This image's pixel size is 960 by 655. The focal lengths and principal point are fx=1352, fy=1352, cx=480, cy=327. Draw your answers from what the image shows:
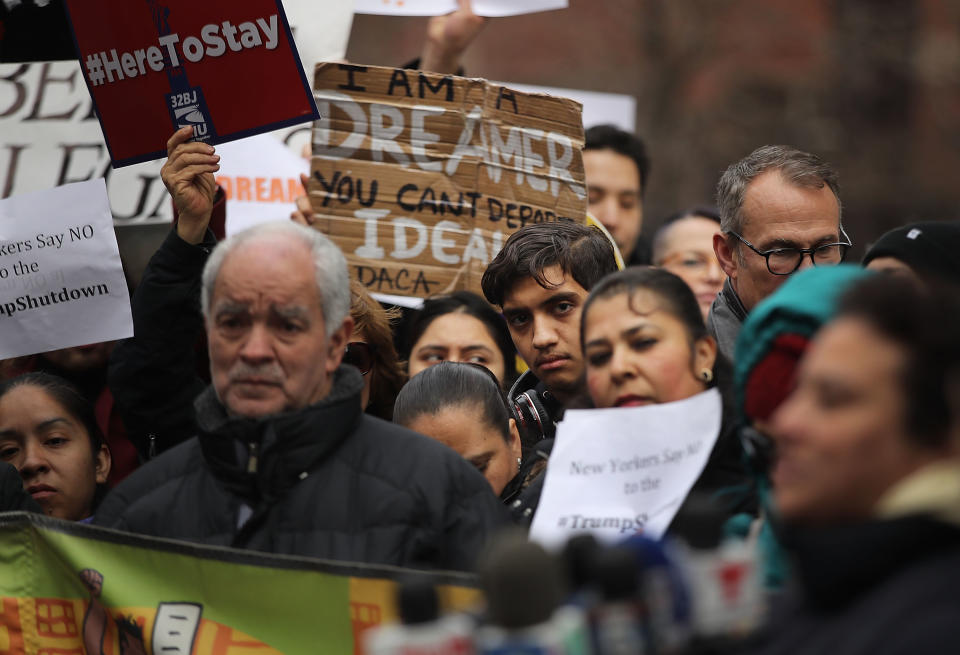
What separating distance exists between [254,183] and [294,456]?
8.63 feet

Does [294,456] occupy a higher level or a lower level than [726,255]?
lower

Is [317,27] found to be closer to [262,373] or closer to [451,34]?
[451,34]

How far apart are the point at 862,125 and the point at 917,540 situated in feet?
49.1

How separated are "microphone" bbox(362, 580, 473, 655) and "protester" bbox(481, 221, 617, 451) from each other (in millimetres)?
2141

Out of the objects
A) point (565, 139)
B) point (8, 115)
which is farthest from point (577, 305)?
point (8, 115)

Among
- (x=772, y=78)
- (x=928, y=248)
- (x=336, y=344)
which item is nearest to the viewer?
(x=336, y=344)

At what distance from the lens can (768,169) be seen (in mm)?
4152

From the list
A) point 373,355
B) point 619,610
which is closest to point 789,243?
point 373,355

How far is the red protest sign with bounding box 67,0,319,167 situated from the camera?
172 inches

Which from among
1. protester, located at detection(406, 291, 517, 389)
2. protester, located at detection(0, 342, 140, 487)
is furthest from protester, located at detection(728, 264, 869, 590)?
protester, located at detection(0, 342, 140, 487)

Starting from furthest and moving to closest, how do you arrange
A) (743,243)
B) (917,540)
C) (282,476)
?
(743,243) < (282,476) < (917,540)

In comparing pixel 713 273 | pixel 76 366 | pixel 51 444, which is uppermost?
pixel 713 273

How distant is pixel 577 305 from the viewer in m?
4.25

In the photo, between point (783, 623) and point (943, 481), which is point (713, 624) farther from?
point (943, 481)
